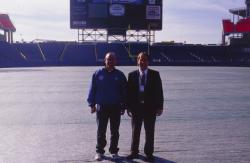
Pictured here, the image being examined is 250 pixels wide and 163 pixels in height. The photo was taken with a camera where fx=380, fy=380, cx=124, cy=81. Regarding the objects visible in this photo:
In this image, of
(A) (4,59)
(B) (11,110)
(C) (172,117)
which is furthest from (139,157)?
(A) (4,59)

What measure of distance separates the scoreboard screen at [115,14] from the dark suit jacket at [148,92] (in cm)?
4179

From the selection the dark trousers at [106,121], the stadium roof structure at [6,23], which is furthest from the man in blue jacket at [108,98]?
the stadium roof structure at [6,23]

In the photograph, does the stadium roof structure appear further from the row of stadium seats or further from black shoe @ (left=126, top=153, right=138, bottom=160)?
black shoe @ (left=126, top=153, right=138, bottom=160)

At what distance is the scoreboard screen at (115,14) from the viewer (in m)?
47.4

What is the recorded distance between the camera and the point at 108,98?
6648 millimetres

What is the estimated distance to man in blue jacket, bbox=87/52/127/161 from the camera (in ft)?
21.8

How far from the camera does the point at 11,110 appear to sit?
41.0 ft

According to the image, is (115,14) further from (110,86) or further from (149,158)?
(149,158)

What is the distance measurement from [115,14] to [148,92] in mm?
42268

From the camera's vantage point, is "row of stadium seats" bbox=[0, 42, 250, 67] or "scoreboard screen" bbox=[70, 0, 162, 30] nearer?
"scoreboard screen" bbox=[70, 0, 162, 30]

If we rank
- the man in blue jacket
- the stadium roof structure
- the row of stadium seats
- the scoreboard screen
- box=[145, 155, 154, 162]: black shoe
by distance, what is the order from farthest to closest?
the stadium roof structure, the row of stadium seats, the scoreboard screen, the man in blue jacket, box=[145, 155, 154, 162]: black shoe

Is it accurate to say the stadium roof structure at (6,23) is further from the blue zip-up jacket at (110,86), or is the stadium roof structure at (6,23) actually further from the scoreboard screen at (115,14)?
the blue zip-up jacket at (110,86)

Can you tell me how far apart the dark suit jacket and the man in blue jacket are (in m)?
0.13

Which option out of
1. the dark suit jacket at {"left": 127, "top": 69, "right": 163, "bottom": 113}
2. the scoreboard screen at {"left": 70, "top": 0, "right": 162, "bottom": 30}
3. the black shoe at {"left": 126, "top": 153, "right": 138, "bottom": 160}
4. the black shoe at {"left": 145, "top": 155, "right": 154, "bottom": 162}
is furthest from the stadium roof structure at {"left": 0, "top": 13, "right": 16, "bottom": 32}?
the black shoe at {"left": 145, "top": 155, "right": 154, "bottom": 162}
